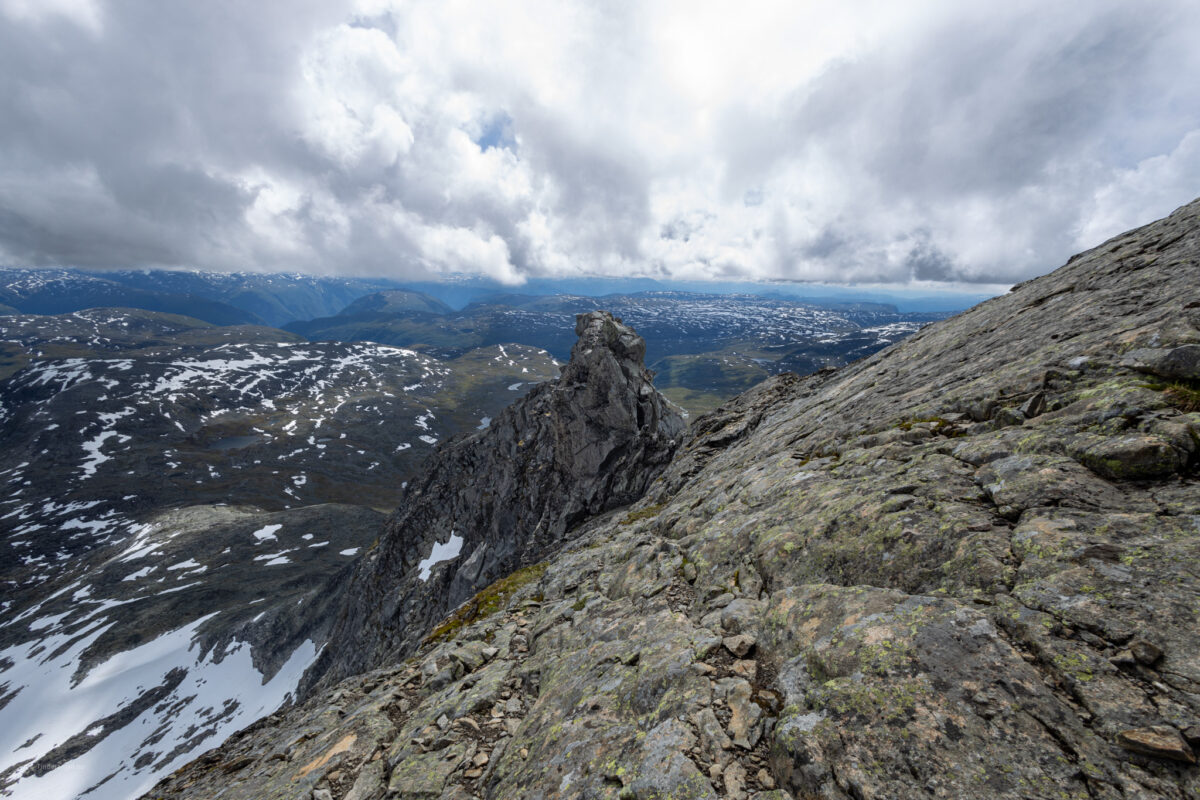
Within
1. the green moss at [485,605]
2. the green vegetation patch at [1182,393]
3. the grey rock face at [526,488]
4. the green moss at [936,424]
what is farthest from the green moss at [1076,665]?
the grey rock face at [526,488]

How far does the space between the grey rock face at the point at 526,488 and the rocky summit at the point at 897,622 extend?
28862 millimetres

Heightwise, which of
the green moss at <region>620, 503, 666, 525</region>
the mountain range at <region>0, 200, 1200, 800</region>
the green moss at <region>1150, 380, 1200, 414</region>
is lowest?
the green moss at <region>620, 503, 666, 525</region>

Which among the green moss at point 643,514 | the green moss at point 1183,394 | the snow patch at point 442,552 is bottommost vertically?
the snow patch at point 442,552

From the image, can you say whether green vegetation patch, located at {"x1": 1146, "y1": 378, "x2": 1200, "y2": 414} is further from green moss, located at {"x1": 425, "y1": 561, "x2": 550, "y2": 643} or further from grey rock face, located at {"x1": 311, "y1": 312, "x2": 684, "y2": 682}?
grey rock face, located at {"x1": 311, "y1": 312, "x2": 684, "y2": 682}

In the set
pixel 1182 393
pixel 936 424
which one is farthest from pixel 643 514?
pixel 1182 393

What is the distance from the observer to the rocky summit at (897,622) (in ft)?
22.4

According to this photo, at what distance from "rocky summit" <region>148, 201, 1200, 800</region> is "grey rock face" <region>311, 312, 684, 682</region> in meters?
28.9

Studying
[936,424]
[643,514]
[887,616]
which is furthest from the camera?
[643,514]

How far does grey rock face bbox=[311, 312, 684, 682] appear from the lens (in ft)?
181

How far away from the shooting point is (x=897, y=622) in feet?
29.7

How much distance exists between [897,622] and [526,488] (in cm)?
5803

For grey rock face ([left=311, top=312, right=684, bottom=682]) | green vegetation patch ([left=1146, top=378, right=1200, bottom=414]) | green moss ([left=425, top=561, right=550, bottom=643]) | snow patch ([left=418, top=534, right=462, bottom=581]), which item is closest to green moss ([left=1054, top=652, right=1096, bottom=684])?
green vegetation patch ([left=1146, top=378, right=1200, bottom=414])

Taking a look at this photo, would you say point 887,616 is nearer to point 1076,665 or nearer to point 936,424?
point 1076,665

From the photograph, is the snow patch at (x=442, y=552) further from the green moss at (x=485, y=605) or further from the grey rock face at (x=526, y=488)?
the green moss at (x=485, y=605)
